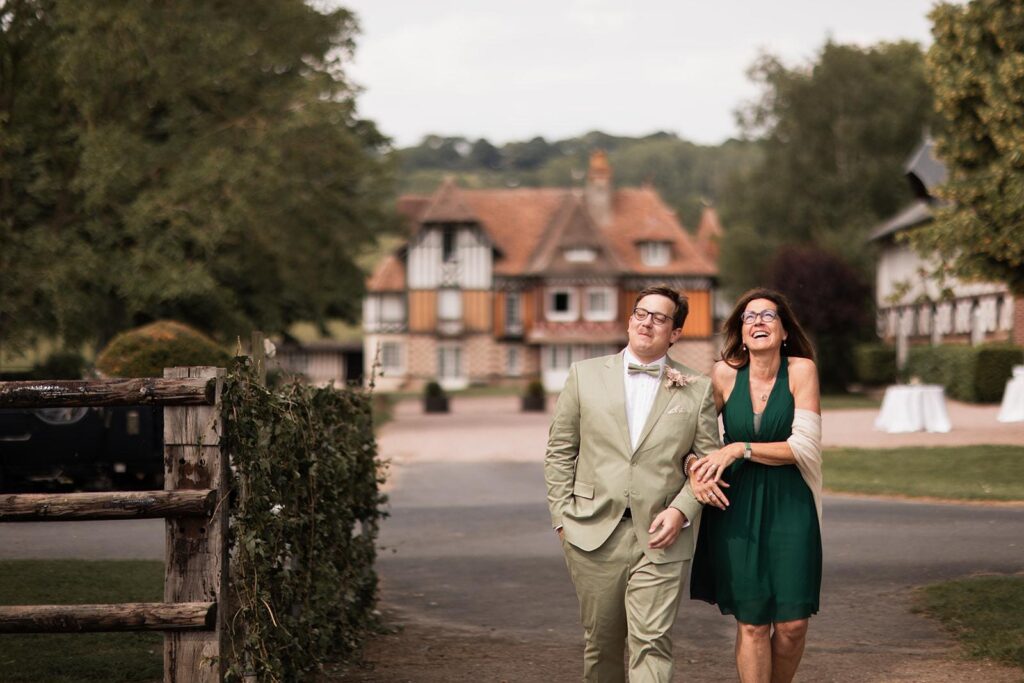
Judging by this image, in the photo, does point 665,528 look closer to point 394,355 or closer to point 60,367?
point 60,367

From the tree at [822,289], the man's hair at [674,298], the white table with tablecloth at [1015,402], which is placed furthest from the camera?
the tree at [822,289]

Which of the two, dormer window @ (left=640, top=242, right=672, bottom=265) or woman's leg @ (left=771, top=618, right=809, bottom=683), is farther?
dormer window @ (left=640, top=242, right=672, bottom=265)

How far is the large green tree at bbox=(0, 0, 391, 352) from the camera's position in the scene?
89.2 feet

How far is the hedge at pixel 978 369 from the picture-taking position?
3588 cm

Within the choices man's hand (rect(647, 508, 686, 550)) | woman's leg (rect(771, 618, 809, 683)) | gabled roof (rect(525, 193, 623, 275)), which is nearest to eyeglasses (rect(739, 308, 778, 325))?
man's hand (rect(647, 508, 686, 550))

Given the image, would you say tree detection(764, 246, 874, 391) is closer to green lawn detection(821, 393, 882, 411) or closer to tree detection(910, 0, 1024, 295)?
green lawn detection(821, 393, 882, 411)

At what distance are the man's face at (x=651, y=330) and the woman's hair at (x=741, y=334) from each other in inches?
19.0

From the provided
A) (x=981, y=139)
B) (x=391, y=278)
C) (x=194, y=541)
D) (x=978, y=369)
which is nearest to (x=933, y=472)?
(x=981, y=139)

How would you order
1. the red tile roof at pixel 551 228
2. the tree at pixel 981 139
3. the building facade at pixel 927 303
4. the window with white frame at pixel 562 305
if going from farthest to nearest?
the window with white frame at pixel 562 305
the red tile roof at pixel 551 228
the building facade at pixel 927 303
the tree at pixel 981 139

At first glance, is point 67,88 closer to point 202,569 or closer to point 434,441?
point 434,441

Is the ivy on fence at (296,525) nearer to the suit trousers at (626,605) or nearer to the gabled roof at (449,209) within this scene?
the suit trousers at (626,605)

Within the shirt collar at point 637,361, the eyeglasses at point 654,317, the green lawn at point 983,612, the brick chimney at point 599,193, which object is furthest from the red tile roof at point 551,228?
the eyeglasses at point 654,317

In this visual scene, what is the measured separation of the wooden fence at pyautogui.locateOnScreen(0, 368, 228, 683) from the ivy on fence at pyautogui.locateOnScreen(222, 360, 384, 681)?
0.44ft

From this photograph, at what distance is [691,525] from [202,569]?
2064mm
